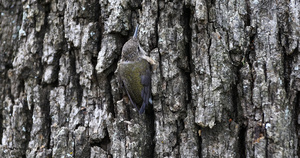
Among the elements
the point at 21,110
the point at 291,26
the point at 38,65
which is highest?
the point at 291,26

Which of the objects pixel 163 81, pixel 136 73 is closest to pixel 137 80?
pixel 136 73

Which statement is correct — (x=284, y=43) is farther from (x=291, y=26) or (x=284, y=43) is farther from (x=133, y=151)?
(x=133, y=151)

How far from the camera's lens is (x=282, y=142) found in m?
2.11

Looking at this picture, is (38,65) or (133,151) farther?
(38,65)

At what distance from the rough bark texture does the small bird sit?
71 mm

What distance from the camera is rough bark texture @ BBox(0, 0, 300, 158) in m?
2.21

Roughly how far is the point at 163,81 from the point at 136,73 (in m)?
0.38

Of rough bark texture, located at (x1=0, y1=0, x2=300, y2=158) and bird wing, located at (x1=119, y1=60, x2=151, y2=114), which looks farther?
bird wing, located at (x1=119, y1=60, x2=151, y2=114)

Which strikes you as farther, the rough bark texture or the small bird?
the small bird

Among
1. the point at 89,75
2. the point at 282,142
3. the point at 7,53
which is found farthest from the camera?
the point at 7,53

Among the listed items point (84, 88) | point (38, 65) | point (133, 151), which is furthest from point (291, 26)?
point (38, 65)

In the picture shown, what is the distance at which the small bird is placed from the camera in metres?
2.48

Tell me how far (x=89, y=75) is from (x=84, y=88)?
14cm

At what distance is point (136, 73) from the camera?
2.68 m
